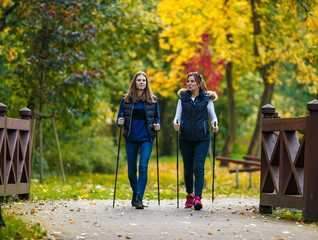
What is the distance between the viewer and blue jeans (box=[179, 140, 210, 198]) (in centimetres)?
898

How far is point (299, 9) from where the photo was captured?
11734 millimetres

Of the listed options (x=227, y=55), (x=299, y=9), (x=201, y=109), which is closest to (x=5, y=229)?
(x=201, y=109)

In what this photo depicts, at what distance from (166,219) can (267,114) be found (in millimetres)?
2263

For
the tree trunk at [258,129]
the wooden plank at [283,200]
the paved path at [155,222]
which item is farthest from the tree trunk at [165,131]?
the wooden plank at [283,200]

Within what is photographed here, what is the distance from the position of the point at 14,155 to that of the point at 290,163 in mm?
4350

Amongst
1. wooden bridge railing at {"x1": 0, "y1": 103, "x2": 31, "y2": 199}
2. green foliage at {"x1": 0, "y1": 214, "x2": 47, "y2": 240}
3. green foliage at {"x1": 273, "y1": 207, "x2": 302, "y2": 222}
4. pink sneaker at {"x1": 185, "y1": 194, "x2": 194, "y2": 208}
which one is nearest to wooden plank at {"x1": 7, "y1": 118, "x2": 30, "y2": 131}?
wooden bridge railing at {"x1": 0, "y1": 103, "x2": 31, "y2": 199}

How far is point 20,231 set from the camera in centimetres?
635

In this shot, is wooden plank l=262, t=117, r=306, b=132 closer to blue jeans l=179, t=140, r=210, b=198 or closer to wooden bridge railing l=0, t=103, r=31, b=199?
blue jeans l=179, t=140, r=210, b=198

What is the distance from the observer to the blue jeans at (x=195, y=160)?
898 cm

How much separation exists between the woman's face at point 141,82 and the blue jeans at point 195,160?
3.34 feet

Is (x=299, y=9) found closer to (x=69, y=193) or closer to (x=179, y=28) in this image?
(x=69, y=193)

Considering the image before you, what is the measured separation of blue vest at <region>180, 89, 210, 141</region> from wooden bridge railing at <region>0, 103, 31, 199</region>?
2620 millimetres

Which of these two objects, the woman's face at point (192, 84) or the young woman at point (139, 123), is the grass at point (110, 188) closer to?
the young woman at point (139, 123)

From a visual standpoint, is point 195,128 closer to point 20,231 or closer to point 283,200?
point 283,200
